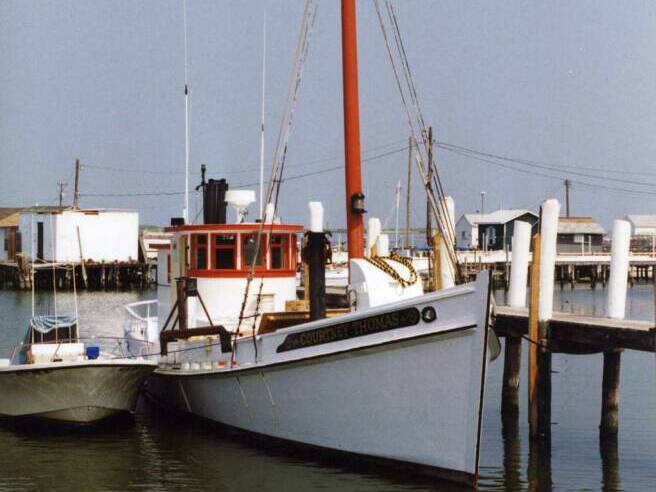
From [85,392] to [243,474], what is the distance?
410cm

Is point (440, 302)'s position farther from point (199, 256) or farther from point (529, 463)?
point (199, 256)

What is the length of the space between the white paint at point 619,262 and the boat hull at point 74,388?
27.0ft

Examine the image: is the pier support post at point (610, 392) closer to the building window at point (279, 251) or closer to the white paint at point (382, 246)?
the white paint at point (382, 246)

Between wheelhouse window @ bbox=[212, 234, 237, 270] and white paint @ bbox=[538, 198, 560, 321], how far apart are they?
20.5 ft

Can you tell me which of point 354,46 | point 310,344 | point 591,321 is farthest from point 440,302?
point 354,46

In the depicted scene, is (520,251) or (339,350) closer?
(339,350)

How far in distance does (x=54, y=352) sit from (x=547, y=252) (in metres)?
9.56

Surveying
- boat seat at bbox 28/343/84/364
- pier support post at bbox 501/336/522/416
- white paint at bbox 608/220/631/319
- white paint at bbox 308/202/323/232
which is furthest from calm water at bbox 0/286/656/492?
white paint at bbox 308/202/323/232

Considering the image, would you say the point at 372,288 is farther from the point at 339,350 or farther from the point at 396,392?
the point at 396,392

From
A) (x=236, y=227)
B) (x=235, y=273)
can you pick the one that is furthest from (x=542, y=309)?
(x=236, y=227)

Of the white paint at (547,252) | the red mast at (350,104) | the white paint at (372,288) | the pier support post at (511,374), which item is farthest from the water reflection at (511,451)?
the red mast at (350,104)

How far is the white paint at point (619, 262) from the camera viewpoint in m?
15.0

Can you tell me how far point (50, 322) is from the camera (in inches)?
789

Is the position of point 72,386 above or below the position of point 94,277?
above
